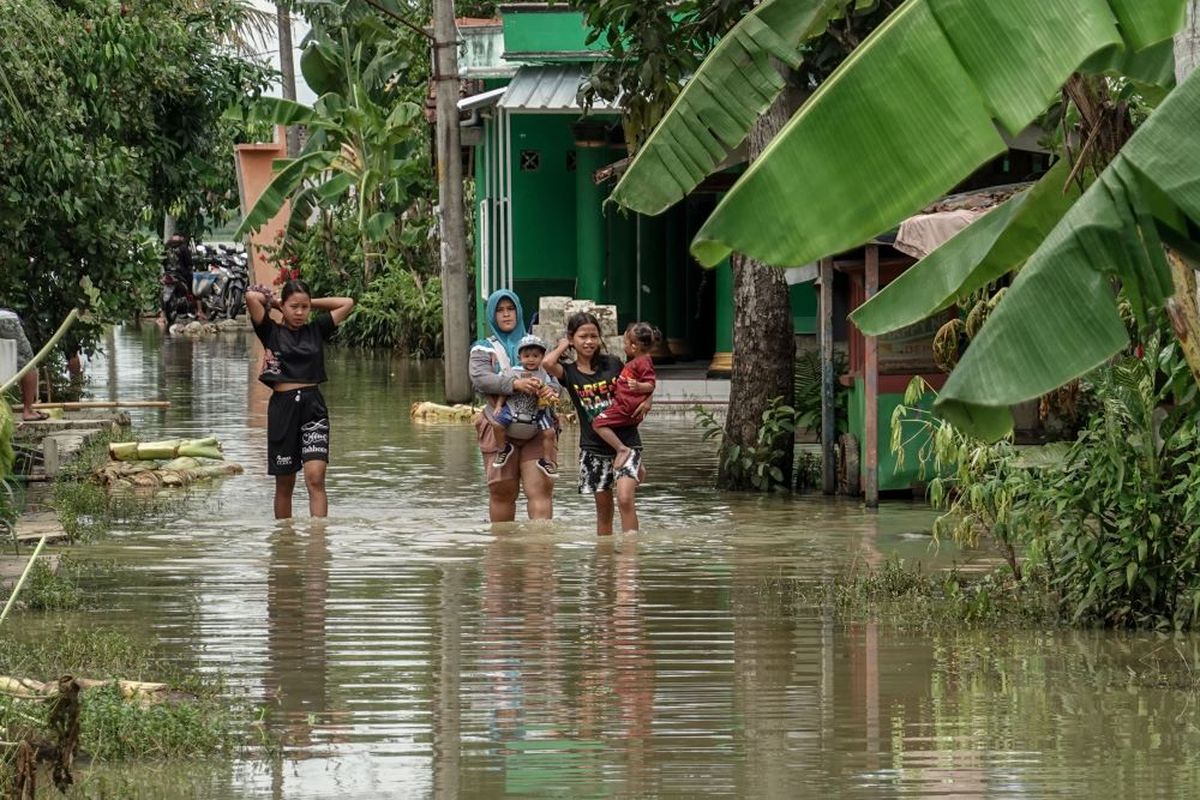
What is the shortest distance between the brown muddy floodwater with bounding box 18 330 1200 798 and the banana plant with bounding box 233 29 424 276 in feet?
64.2

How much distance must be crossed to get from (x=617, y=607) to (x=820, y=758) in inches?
138

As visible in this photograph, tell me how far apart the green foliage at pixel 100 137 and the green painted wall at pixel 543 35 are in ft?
10.7

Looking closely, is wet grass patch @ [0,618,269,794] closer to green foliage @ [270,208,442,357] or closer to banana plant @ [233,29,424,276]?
banana plant @ [233,29,424,276]

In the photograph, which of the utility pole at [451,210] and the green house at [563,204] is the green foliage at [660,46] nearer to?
the green house at [563,204]

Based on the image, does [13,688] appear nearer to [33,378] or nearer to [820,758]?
[820,758]

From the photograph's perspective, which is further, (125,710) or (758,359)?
(758,359)

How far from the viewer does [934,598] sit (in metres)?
11.6

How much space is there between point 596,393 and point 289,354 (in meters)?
2.14

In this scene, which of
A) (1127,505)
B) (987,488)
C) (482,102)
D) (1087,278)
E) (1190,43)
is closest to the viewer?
(1087,278)

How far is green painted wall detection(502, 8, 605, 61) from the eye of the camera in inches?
990

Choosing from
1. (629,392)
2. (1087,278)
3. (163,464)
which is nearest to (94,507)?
(163,464)

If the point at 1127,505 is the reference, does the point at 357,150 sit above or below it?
above

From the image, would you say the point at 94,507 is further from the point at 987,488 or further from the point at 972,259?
the point at 972,259

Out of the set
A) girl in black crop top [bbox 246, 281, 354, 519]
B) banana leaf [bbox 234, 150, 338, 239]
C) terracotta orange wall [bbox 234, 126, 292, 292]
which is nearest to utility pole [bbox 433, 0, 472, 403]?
banana leaf [bbox 234, 150, 338, 239]
